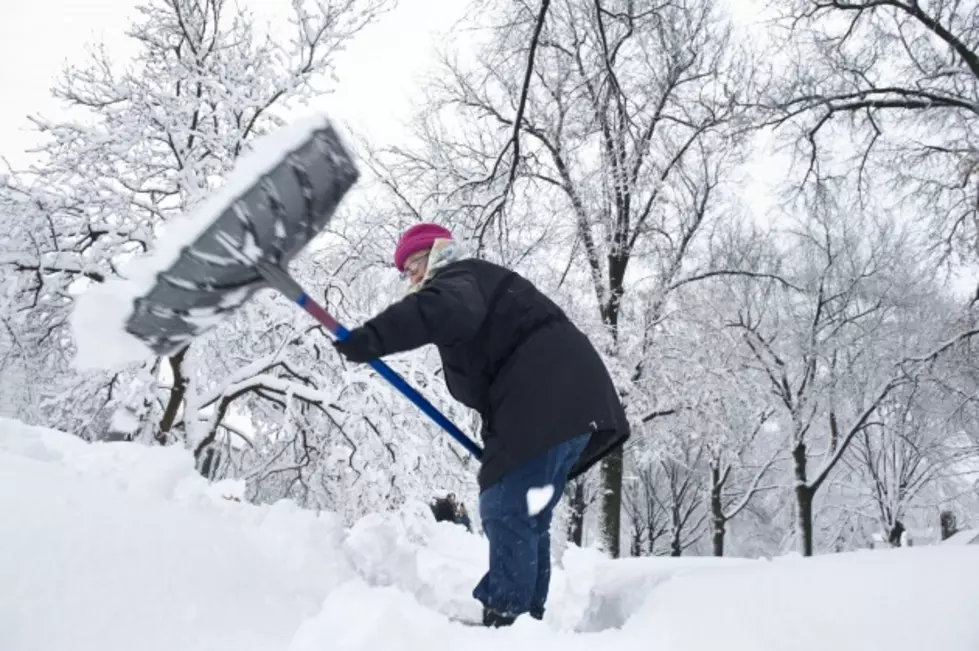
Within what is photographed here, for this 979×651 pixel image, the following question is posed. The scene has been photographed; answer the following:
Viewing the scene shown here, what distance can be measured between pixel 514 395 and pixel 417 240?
813mm

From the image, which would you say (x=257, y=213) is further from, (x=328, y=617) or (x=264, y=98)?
(x=264, y=98)

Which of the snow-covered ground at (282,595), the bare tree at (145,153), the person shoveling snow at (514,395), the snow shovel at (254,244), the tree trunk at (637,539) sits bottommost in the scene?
the snow-covered ground at (282,595)

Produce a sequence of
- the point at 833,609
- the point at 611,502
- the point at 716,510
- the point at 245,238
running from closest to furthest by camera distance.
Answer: the point at 833,609
the point at 245,238
the point at 611,502
the point at 716,510

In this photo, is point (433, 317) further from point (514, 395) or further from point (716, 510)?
point (716, 510)

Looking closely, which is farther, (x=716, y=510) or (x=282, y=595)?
(x=716, y=510)

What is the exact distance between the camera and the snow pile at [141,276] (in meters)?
1.95

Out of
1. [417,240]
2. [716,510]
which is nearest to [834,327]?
[716,510]

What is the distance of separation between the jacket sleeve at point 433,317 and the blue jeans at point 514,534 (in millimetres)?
550

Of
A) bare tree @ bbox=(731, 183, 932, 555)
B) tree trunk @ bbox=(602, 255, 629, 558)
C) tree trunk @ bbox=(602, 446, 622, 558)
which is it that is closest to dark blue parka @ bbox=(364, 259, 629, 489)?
tree trunk @ bbox=(602, 255, 629, 558)

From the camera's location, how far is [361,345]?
6.04 ft

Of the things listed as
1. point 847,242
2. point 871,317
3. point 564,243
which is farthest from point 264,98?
point 871,317

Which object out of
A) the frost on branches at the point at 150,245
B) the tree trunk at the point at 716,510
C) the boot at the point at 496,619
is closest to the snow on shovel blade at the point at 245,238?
the boot at the point at 496,619

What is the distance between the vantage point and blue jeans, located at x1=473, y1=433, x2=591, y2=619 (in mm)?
2104

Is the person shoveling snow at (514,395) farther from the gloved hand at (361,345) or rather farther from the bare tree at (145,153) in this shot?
the bare tree at (145,153)
